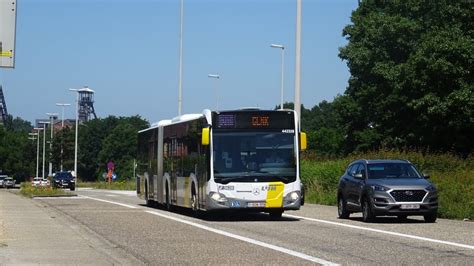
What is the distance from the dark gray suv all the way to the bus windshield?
193 cm

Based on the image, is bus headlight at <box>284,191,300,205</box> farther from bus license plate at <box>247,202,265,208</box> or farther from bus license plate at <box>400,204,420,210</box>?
bus license plate at <box>400,204,420,210</box>

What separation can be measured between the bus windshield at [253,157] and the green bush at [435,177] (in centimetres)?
579

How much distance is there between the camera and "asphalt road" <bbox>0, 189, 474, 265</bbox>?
1330 centimetres

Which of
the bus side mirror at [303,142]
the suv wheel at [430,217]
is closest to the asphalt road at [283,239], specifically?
the suv wheel at [430,217]

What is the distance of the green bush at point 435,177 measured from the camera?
82.7 ft

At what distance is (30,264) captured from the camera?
1228cm

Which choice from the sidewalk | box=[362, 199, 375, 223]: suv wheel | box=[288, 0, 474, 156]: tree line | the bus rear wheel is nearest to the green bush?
box=[362, 199, 375, 223]: suv wheel

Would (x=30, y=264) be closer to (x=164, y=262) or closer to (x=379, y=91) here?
(x=164, y=262)

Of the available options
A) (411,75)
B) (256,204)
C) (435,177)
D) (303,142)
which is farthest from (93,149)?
(256,204)

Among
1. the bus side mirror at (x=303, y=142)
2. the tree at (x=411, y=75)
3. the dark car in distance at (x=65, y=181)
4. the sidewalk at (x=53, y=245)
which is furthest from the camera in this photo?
the dark car in distance at (x=65, y=181)

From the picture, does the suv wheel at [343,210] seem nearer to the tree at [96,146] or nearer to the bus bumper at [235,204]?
the bus bumper at [235,204]

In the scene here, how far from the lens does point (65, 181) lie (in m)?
72.2

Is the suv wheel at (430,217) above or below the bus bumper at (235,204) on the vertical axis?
below

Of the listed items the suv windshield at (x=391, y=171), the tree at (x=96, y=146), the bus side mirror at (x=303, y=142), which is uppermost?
the tree at (x=96, y=146)
